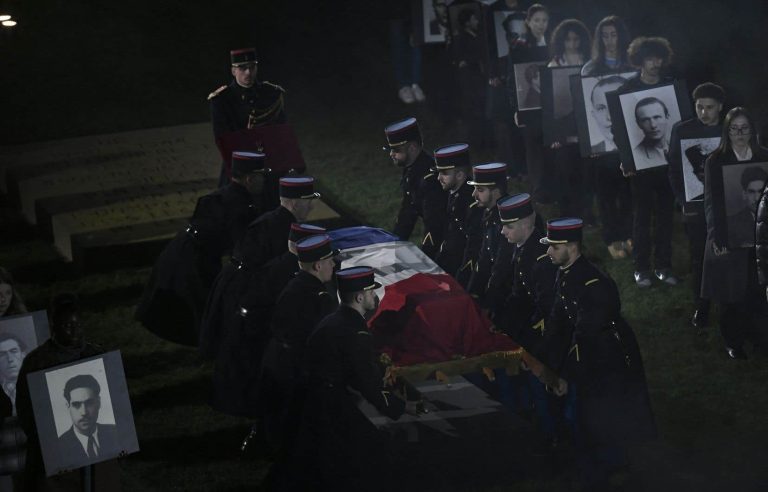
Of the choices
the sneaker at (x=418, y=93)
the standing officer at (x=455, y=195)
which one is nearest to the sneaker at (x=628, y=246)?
the standing officer at (x=455, y=195)

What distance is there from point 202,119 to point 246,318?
7994 millimetres

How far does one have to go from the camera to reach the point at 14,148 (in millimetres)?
15852

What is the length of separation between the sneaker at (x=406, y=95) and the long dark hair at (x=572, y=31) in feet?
15.3

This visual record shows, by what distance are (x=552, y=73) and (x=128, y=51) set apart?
8331 mm

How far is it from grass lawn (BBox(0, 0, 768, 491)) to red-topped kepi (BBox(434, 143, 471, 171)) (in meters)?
1.86

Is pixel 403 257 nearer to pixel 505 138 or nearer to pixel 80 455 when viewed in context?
pixel 80 455

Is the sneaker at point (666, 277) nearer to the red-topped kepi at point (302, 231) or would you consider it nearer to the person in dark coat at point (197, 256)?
the person in dark coat at point (197, 256)

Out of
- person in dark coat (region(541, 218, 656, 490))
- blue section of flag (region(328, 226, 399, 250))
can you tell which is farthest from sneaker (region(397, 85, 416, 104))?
person in dark coat (region(541, 218, 656, 490))

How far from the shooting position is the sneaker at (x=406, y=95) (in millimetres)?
17000

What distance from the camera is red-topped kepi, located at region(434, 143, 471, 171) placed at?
32.4ft

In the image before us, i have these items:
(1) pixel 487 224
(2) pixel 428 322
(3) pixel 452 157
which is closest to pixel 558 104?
(3) pixel 452 157

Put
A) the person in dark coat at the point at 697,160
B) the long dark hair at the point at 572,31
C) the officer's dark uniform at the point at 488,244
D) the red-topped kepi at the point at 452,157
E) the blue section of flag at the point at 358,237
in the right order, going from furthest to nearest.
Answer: the long dark hair at the point at 572,31, the person in dark coat at the point at 697,160, the blue section of flag at the point at 358,237, the red-topped kepi at the point at 452,157, the officer's dark uniform at the point at 488,244

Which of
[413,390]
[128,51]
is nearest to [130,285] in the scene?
[413,390]

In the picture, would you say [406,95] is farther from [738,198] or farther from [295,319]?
[295,319]
